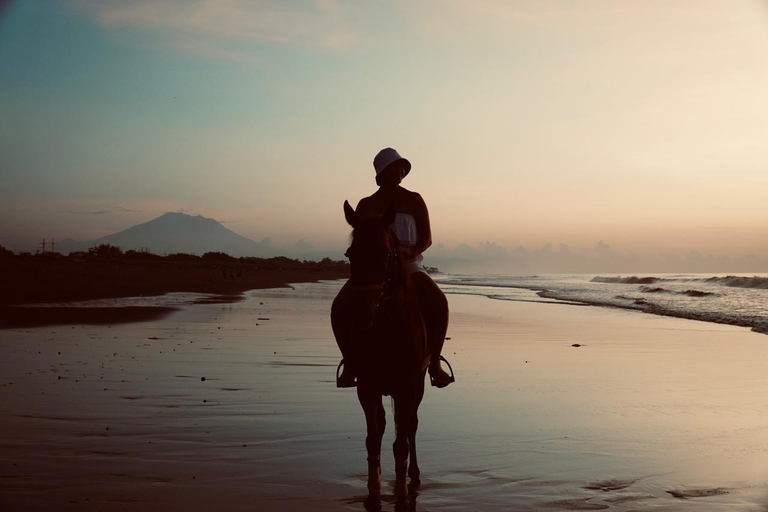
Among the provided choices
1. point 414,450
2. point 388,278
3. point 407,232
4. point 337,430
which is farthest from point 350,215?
point 337,430

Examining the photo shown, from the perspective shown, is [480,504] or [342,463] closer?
[480,504]

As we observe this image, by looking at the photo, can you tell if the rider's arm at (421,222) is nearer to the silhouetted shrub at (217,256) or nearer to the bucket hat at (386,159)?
the bucket hat at (386,159)

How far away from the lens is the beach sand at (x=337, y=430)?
5.39 meters

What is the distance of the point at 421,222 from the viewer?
20.4 ft

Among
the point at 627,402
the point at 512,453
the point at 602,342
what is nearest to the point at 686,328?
the point at 602,342

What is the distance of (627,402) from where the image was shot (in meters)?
9.07

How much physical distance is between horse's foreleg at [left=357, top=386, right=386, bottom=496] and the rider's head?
6.35 feet

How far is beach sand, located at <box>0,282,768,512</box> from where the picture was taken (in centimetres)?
539

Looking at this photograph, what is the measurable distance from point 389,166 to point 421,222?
23.7 inches

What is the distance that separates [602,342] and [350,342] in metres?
11.8

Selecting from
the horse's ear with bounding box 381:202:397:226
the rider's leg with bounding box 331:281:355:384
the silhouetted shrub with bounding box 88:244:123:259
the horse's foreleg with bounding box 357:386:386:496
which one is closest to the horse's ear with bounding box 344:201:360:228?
the horse's ear with bounding box 381:202:397:226

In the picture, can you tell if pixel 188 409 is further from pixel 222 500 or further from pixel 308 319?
pixel 308 319

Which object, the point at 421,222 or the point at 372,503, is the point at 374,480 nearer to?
the point at 372,503

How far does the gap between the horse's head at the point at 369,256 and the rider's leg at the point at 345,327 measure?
0.64 metres
